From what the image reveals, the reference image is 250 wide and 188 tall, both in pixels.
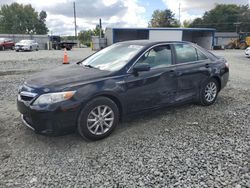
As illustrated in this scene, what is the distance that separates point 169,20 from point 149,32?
52410 mm

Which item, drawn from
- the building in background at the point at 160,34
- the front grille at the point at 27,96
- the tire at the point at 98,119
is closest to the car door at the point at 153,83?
the tire at the point at 98,119

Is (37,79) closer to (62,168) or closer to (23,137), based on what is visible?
(23,137)

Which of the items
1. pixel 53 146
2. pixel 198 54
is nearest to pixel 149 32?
pixel 198 54

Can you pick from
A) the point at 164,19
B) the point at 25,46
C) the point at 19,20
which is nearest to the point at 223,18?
the point at 164,19

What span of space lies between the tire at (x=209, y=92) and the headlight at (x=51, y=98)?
3.10 m

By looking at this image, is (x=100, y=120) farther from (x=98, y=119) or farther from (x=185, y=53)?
(x=185, y=53)

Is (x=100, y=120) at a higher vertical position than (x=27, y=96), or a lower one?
lower

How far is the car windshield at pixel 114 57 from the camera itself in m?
4.04

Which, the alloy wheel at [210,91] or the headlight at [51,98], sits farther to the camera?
the alloy wheel at [210,91]

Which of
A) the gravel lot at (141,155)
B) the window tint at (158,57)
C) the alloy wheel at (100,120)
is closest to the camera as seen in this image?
the gravel lot at (141,155)

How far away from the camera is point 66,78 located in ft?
Result: 11.8

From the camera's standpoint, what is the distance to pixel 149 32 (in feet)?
115

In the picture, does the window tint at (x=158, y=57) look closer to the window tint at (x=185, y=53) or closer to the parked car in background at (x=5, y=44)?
the window tint at (x=185, y=53)

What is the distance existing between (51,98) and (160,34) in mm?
33315
